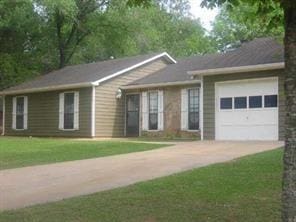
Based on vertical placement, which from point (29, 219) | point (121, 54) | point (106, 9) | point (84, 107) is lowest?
point (29, 219)

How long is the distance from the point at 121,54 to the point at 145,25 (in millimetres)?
3247

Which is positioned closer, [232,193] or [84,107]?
[232,193]

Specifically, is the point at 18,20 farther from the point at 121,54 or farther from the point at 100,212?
the point at 100,212

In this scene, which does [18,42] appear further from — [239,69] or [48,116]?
[239,69]

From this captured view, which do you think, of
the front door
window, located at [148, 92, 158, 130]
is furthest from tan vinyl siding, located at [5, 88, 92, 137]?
window, located at [148, 92, 158, 130]

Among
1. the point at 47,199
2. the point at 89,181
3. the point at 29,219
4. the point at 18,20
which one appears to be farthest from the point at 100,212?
the point at 18,20

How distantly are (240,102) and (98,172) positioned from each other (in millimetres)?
9331

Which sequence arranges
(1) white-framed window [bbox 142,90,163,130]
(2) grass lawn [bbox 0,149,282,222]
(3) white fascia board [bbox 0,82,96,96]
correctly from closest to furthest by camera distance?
1. (2) grass lawn [bbox 0,149,282,222]
2. (1) white-framed window [bbox 142,90,163,130]
3. (3) white fascia board [bbox 0,82,96,96]

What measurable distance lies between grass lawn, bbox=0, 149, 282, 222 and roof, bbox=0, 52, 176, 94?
1596 centimetres

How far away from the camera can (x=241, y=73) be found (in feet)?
67.9

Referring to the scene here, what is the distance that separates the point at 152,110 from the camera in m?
26.0

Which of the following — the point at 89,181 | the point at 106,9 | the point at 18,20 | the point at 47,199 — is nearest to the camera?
the point at 47,199

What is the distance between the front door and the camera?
27.0 metres

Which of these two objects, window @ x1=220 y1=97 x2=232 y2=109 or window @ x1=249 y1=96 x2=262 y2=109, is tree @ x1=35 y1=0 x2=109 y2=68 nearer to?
window @ x1=220 y1=97 x2=232 y2=109
